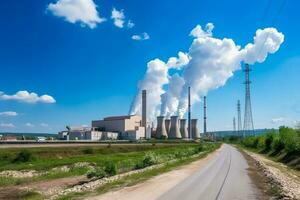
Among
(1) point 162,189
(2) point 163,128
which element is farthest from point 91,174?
(2) point 163,128

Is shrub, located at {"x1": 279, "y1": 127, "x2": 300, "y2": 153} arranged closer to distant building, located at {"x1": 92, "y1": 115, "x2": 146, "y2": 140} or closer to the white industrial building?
the white industrial building

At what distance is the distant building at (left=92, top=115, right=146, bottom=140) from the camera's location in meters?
179

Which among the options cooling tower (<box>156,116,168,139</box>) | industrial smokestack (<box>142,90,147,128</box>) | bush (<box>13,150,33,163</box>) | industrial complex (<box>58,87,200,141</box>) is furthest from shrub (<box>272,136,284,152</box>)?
cooling tower (<box>156,116,168,139</box>)

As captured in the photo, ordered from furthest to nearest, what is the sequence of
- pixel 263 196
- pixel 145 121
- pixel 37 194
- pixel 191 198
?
pixel 145 121 → pixel 37 194 → pixel 263 196 → pixel 191 198

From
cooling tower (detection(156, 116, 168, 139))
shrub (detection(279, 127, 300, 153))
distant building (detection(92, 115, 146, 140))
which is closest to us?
shrub (detection(279, 127, 300, 153))

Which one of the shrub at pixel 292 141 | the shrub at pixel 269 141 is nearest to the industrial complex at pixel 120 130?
the shrub at pixel 269 141

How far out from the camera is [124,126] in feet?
602

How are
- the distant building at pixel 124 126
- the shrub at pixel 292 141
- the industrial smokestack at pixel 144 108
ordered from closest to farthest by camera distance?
the shrub at pixel 292 141, the industrial smokestack at pixel 144 108, the distant building at pixel 124 126

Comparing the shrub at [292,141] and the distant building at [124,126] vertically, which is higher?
the distant building at [124,126]

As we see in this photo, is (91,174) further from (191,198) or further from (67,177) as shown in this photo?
(191,198)

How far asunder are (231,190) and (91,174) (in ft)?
46.6

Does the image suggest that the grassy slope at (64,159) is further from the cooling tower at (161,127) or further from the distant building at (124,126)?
the cooling tower at (161,127)

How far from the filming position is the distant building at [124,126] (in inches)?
7063

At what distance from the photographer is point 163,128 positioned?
199m
